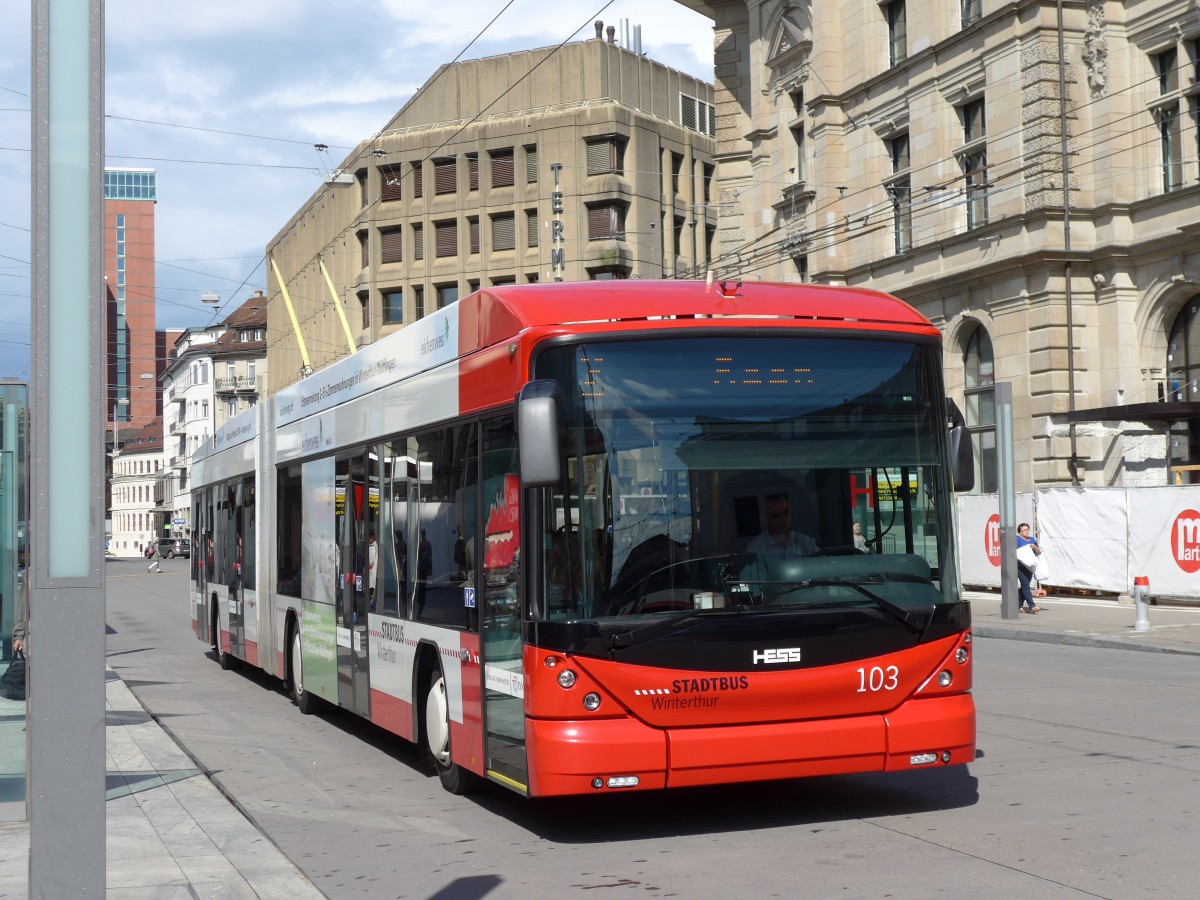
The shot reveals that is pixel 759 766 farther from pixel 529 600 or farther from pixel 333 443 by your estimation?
pixel 333 443

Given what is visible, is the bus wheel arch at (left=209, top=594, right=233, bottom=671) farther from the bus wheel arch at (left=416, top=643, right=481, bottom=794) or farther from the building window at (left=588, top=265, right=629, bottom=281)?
the building window at (left=588, top=265, right=629, bottom=281)

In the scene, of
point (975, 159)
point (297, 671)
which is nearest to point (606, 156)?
point (975, 159)

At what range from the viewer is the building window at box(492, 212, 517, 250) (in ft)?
217

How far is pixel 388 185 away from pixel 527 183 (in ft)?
22.8

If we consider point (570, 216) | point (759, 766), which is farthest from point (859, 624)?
point (570, 216)

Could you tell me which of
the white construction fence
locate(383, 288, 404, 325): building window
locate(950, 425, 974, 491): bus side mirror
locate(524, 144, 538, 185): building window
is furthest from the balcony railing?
locate(950, 425, 974, 491): bus side mirror

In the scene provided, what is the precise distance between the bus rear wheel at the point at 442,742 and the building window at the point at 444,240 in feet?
194

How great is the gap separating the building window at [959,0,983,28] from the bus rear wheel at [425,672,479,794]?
28.9 metres

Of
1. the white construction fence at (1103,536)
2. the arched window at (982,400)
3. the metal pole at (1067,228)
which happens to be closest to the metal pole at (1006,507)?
the white construction fence at (1103,536)

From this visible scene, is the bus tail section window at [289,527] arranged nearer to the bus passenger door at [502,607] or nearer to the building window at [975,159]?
the bus passenger door at [502,607]

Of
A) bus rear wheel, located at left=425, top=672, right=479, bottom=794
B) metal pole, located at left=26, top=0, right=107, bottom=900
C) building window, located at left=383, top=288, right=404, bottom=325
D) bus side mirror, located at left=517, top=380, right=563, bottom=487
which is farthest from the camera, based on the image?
building window, located at left=383, top=288, right=404, bottom=325

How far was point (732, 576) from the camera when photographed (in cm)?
752

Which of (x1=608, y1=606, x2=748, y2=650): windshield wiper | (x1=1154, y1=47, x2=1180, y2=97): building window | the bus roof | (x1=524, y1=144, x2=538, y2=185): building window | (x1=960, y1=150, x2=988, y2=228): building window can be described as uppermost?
(x1=524, y1=144, x2=538, y2=185): building window

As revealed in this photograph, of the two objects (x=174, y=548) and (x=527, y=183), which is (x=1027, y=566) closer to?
(x=527, y=183)
